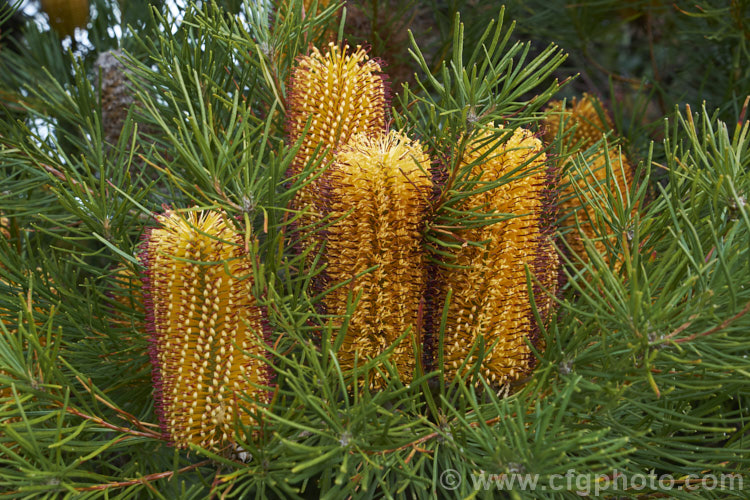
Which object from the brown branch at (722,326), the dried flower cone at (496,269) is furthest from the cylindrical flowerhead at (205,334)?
the brown branch at (722,326)

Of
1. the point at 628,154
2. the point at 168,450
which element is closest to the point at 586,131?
the point at 628,154

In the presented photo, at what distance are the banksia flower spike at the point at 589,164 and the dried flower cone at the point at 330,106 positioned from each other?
17 centimetres

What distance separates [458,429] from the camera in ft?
1.34

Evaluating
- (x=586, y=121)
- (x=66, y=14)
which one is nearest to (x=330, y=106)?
(x=586, y=121)

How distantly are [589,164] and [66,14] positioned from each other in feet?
2.88

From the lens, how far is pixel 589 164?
602 mm

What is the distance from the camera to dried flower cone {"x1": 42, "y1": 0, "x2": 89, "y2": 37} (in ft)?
3.35

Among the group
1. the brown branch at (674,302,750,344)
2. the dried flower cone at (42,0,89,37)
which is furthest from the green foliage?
the dried flower cone at (42,0,89,37)

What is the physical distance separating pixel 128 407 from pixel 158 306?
223 mm

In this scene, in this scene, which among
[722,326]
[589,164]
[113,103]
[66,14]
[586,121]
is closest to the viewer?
[722,326]

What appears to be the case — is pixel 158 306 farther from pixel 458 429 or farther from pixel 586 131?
pixel 586 131

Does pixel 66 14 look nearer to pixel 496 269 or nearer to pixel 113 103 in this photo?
pixel 113 103

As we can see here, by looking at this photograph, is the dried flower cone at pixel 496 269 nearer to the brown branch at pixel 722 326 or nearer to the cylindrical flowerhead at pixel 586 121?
the brown branch at pixel 722 326

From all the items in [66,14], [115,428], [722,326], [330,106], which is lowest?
[115,428]
